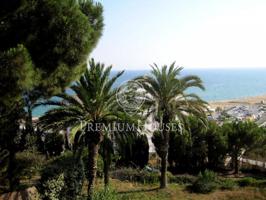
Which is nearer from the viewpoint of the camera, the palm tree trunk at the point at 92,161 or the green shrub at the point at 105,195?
the green shrub at the point at 105,195

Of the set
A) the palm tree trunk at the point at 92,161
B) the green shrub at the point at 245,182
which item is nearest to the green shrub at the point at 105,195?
the palm tree trunk at the point at 92,161

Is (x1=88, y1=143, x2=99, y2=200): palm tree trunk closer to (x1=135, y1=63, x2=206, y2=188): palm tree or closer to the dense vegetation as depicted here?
the dense vegetation

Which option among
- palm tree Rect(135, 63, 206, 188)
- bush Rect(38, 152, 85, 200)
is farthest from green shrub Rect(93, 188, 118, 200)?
palm tree Rect(135, 63, 206, 188)

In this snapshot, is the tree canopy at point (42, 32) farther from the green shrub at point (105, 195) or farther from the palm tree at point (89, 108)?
the green shrub at point (105, 195)

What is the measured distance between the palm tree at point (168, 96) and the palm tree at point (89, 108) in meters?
3.58

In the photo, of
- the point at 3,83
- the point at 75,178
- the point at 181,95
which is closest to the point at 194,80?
the point at 181,95

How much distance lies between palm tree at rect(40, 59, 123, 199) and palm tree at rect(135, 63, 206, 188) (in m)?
3.58

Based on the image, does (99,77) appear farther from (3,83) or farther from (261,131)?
(261,131)

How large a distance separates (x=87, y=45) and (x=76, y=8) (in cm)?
117

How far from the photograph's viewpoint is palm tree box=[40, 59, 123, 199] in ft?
44.4

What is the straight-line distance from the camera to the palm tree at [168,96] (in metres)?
17.2

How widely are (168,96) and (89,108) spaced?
5.07m

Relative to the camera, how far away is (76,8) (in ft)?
31.6

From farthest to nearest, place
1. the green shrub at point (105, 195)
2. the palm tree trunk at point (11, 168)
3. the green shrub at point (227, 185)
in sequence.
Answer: the green shrub at point (227, 185) → the palm tree trunk at point (11, 168) → the green shrub at point (105, 195)
